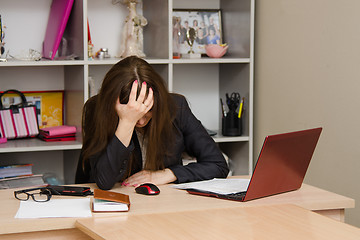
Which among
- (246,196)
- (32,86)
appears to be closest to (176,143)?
(246,196)

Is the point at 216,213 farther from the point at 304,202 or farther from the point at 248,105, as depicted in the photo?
the point at 248,105

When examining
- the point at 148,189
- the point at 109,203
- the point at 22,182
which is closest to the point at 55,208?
the point at 109,203

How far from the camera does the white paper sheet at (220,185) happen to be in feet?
5.89

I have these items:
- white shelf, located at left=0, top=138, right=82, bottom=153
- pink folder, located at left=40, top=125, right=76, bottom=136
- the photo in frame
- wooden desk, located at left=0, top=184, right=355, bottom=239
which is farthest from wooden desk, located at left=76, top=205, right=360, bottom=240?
the photo in frame

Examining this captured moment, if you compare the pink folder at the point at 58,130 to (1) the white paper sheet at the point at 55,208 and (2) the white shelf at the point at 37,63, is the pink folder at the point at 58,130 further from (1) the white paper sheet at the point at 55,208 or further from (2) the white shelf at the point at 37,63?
(1) the white paper sheet at the point at 55,208

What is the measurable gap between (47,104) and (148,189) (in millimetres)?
1626

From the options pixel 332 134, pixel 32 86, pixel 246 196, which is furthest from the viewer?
pixel 32 86

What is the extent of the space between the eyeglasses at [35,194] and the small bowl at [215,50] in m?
1.66

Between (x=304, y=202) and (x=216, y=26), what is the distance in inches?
75.7

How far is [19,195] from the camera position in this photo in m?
1.76

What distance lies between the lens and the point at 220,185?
6.12 ft

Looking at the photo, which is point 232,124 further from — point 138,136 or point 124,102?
point 124,102

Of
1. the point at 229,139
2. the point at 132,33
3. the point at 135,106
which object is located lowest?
the point at 229,139

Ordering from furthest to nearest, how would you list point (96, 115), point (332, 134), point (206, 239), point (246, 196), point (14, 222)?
1. point (332, 134)
2. point (96, 115)
3. point (246, 196)
4. point (14, 222)
5. point (206, 239)
